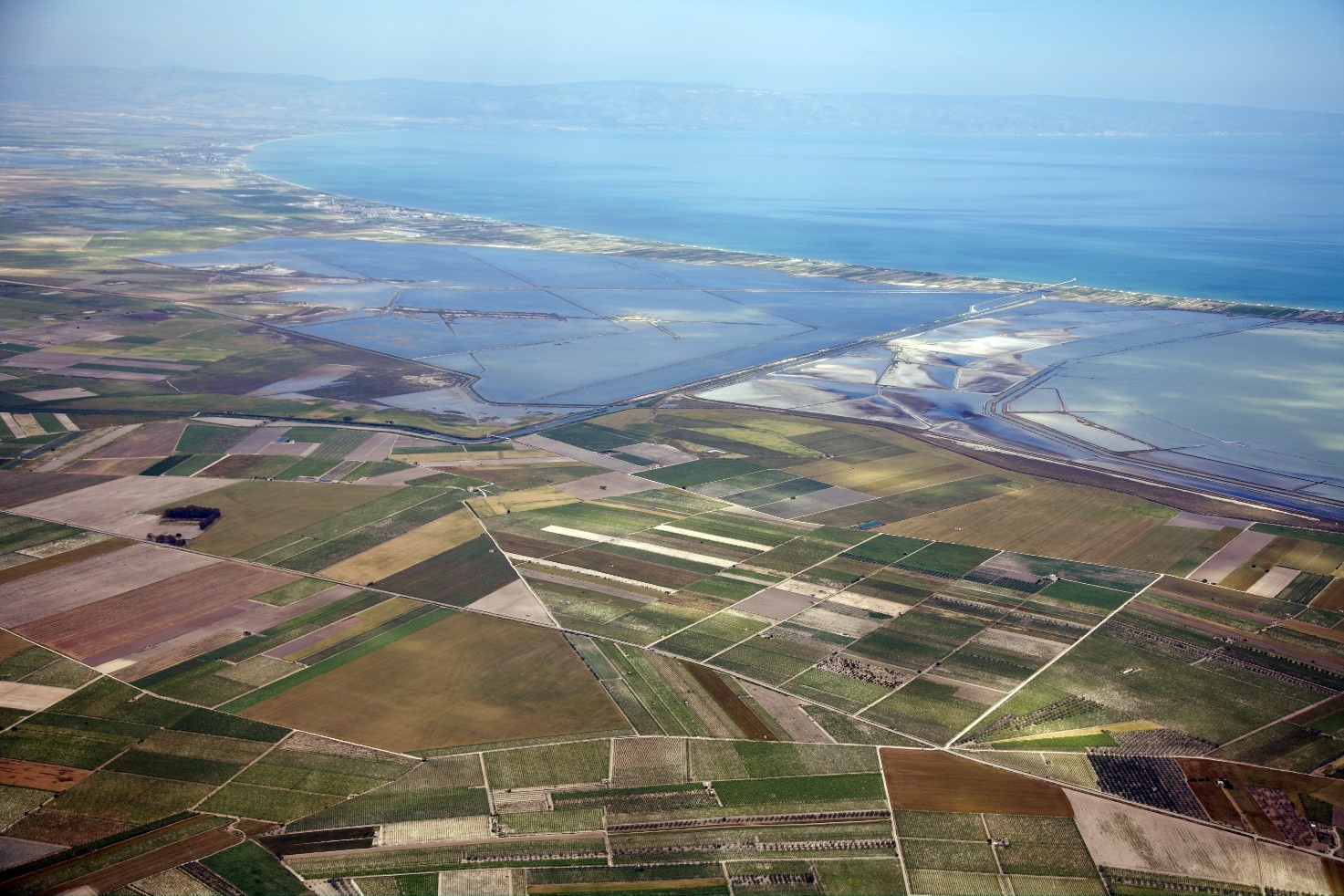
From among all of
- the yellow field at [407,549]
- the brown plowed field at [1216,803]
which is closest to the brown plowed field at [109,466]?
the yellow field at [407,549]

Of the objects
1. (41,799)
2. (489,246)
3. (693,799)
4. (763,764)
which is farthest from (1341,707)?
(489,246)

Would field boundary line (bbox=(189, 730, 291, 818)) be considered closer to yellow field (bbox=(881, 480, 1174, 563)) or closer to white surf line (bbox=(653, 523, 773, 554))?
white surf line (bbox=(653, 523, 773, 554))

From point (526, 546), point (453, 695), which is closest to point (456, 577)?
point (526, 546)

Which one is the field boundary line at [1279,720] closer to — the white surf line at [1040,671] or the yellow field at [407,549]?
the white surf line at [1040,671]

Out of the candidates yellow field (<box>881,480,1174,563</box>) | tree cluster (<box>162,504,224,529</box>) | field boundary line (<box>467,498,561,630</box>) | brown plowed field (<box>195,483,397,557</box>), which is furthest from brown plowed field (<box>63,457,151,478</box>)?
yellow field (<box>881,480,1174,563</box>)

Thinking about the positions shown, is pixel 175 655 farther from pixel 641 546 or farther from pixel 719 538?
pixel 719 538

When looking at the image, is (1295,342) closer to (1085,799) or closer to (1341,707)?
(1341,707)
